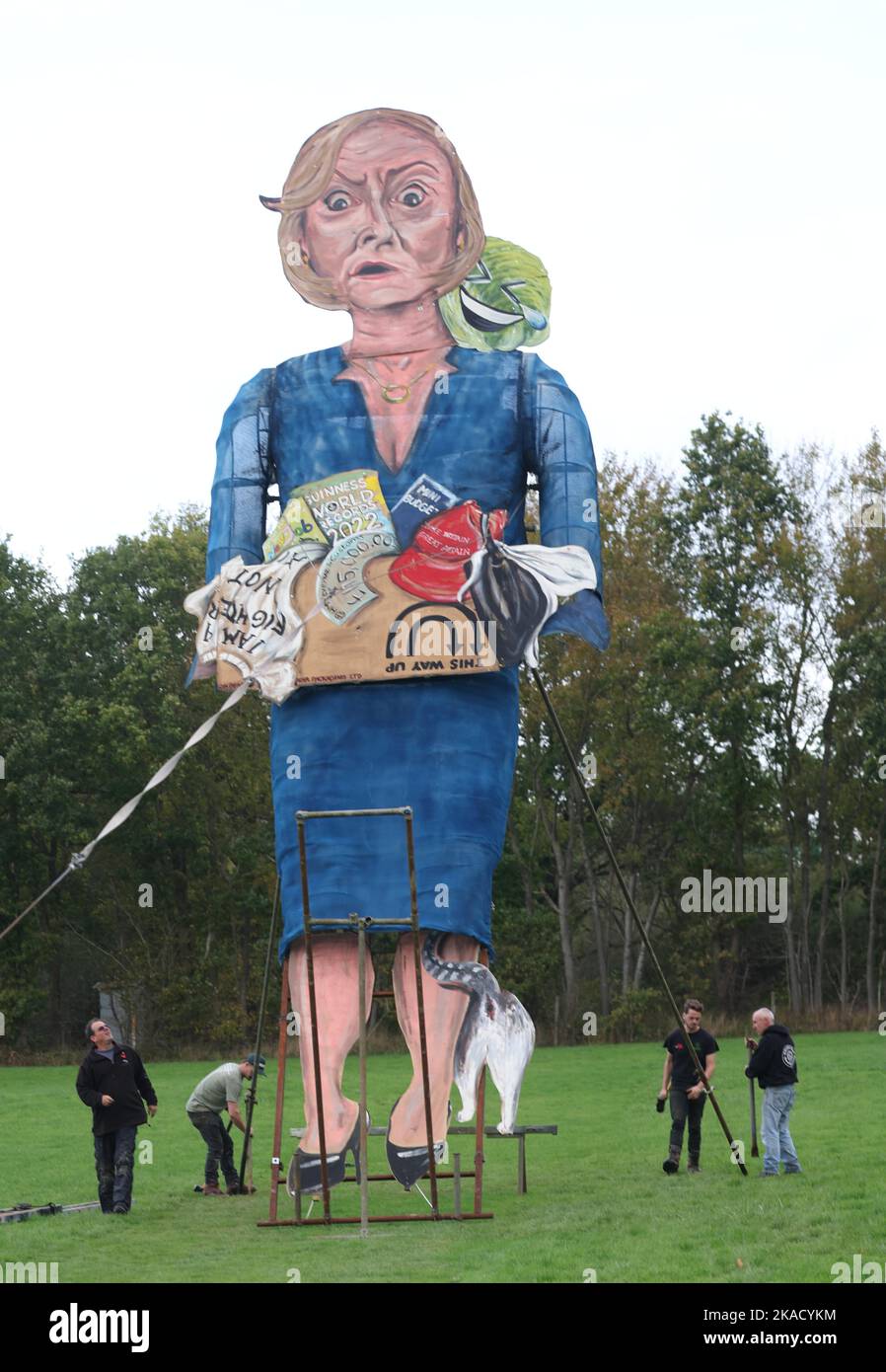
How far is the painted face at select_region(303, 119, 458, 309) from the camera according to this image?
1748 cm

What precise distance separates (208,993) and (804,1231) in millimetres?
32102

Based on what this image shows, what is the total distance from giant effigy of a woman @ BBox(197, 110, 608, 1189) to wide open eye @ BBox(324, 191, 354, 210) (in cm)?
1

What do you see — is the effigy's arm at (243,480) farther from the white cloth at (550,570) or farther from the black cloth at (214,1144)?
the black cloth at (214,1144)

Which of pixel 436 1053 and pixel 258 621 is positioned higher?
pixel 258 621

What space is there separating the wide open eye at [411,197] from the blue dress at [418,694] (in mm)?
1401

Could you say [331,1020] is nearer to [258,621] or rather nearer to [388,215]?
[258,621]

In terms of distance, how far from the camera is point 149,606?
140 feet

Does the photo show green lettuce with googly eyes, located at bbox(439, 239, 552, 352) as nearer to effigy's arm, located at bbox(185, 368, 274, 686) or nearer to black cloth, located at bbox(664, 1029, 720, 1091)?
effigy's arm, located at bbox(185, 368, 274, 686)

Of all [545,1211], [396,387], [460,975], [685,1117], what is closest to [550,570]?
[396,387]

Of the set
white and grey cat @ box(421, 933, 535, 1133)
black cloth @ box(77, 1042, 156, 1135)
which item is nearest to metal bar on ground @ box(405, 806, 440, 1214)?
white and grey cat @ box(421, 933, 535, 1133)

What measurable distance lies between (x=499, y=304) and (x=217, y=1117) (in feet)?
26.8

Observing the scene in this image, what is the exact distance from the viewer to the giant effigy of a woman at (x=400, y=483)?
1617 centimetres

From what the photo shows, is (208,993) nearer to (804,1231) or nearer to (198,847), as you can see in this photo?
(198,847)

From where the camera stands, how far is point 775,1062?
54.7ft
